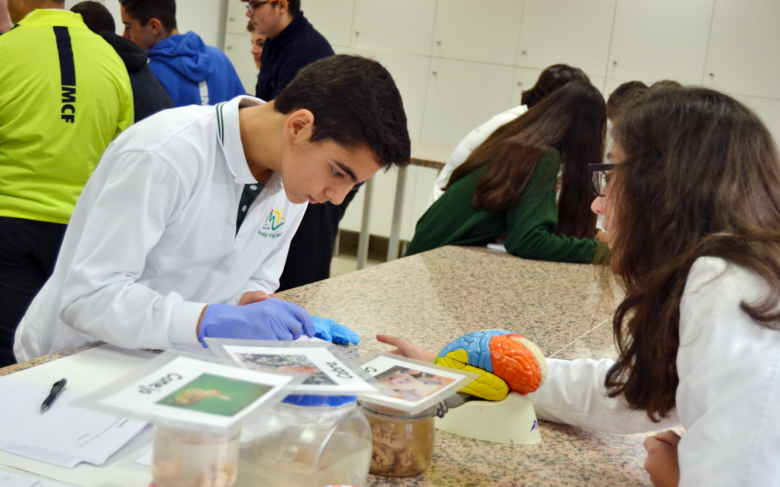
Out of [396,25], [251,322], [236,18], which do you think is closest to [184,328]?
[251,322]

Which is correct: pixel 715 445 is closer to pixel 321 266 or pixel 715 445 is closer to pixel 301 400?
pixel 301 400

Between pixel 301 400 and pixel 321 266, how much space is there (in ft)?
6.76

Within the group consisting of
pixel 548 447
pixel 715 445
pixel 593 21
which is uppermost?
pixel 593 21

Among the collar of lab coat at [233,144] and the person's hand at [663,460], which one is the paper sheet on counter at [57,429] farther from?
the person's hand at [663,460]

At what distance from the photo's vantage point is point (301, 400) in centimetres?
55

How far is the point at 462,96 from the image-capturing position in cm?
486

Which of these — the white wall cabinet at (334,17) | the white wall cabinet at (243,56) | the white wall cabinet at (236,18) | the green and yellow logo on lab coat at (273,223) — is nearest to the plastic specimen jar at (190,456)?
the green and yellow logo on lab coat at (273,223)

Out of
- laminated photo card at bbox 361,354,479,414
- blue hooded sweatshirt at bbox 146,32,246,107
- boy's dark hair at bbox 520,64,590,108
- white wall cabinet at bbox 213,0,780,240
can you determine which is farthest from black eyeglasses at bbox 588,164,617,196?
white wall cabinet at bbox 213,0,780,240

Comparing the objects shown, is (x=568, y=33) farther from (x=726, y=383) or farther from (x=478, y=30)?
(x=726, y=383)

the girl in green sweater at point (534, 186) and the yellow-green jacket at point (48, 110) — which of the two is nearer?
the yellow-green jacket at point (48, 110)

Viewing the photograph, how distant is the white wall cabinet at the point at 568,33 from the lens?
454 cm

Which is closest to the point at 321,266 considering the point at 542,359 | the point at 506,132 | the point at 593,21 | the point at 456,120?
the point at 506,132

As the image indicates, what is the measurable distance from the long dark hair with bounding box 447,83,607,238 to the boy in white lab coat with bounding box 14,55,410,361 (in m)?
0.95

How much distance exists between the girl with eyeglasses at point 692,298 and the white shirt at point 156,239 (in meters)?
0.37
